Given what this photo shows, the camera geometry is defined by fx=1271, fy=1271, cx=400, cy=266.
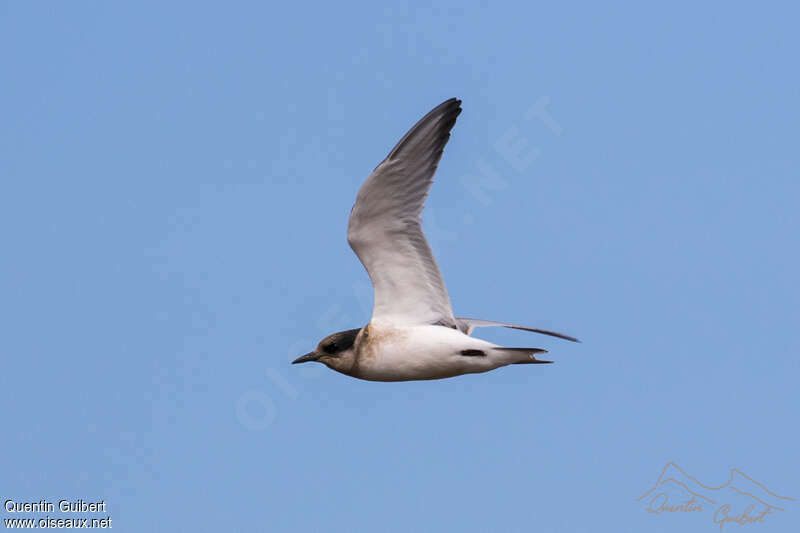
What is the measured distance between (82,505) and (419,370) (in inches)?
194

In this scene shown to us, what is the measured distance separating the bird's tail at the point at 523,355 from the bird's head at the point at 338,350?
182cm

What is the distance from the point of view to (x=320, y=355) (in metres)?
15.3

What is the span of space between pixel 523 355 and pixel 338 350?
2.32 m

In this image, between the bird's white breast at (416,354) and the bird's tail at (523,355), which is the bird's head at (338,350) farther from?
the bird's tail at (523,355)

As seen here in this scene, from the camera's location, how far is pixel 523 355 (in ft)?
46.4

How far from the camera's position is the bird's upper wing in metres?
14.3

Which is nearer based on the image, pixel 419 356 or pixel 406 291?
pixel 419 356

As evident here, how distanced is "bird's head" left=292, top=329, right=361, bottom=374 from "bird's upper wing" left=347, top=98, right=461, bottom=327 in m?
0.41

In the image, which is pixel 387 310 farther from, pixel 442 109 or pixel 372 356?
pixel 442 109

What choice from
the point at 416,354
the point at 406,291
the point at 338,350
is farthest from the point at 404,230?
the point at 338,350

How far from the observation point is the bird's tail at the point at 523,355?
1406 cm

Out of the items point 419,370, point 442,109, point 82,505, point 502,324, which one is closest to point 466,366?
point 419,370

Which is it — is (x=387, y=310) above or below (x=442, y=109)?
below

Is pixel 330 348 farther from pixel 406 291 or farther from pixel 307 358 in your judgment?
pixel 406 291
